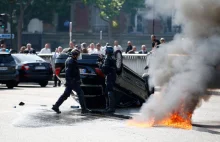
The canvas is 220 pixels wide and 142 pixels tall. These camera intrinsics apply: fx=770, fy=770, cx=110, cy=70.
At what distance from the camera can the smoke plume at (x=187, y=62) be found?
14930mm

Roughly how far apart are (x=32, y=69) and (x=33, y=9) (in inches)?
1395

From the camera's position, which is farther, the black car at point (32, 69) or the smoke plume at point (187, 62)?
the black car at point (32, 69)

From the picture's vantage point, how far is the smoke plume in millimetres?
14930

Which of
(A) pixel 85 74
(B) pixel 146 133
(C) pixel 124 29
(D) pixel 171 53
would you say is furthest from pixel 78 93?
(C) pixel 124 29

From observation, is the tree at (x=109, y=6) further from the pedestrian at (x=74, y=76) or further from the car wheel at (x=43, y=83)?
the pedestrian at (x=74, y=76)

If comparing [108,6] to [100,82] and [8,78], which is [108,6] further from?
[100,82]

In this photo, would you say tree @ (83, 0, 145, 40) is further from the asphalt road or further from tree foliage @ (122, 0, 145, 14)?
the asphalt road

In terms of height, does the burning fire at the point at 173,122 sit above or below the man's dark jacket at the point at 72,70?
below

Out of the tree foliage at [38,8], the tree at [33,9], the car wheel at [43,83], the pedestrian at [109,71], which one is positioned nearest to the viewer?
the pedestrian at [109,71]

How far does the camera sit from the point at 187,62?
15.0m

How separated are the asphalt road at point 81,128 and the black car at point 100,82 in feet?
1.50

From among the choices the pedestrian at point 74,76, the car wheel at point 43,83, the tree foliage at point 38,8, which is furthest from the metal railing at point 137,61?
the tree foliage at point 38,8

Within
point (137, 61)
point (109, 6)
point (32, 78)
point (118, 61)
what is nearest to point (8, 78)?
point (32, 78)

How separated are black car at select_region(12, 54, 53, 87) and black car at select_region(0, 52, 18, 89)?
29.4 inches
